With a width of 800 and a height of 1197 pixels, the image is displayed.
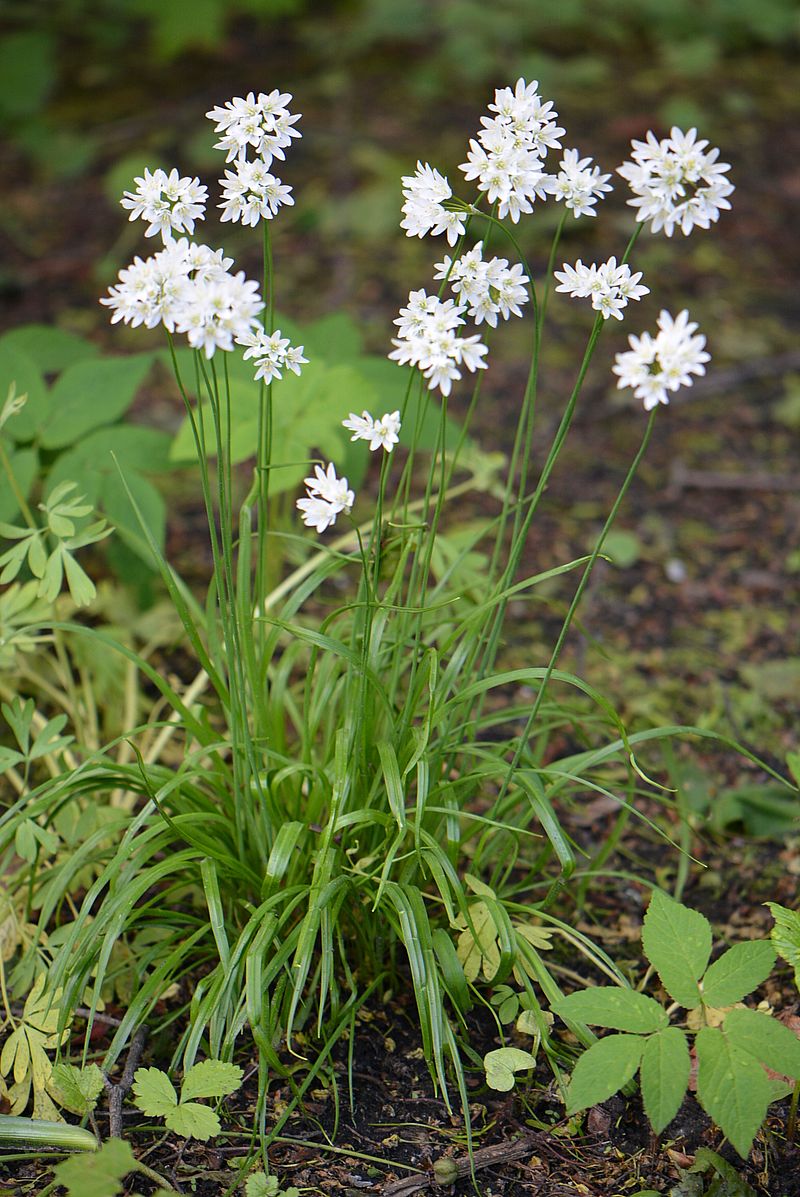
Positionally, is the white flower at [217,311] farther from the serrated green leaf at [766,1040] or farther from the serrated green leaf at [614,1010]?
the serrated green leaf at [766,1040]

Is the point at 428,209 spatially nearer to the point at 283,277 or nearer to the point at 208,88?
the point at 283,277

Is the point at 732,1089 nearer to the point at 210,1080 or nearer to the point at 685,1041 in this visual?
the point at 685,1041

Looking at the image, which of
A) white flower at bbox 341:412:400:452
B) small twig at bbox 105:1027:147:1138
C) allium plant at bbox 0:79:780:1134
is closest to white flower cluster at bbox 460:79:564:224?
allium plant at bbox 0:79:780:1134

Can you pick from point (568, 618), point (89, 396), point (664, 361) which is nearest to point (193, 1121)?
point (568, 618)

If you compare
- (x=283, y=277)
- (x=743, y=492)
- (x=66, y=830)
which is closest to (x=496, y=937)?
(x=66, y=830)

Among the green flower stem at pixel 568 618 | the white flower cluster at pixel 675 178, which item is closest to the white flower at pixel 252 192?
the white flower cluster at pixel 675 178

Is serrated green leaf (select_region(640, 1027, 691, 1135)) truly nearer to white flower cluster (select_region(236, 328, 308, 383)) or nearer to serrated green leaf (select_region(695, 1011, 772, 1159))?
serrated green leaf (select_region(695, 1011, 772, 1159))
